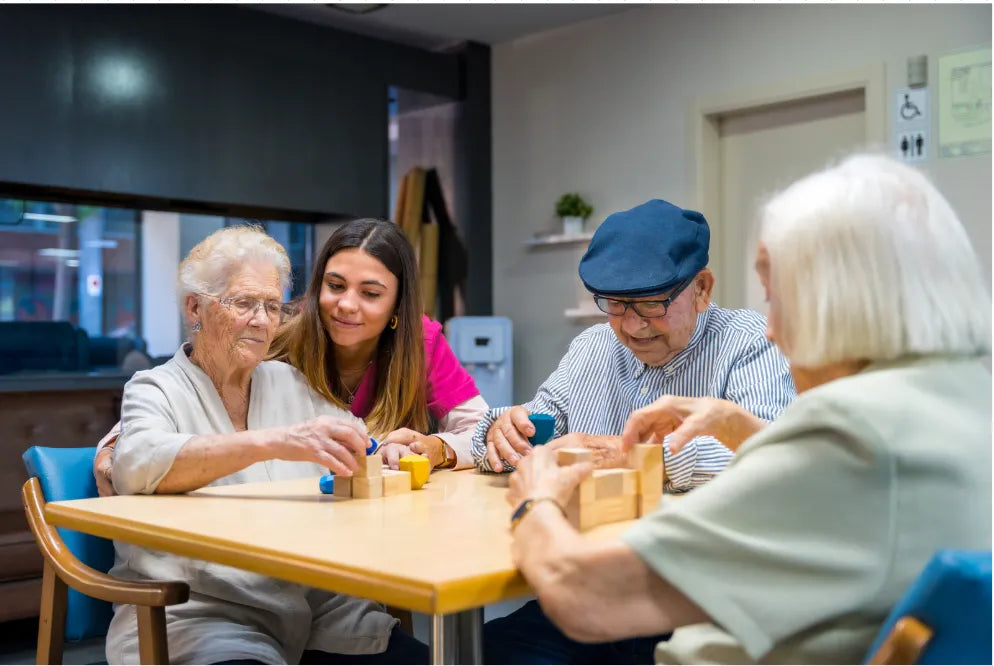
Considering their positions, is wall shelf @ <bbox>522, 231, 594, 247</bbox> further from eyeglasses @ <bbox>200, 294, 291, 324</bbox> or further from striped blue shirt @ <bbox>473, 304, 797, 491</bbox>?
eyeglasses @ <bbox>200, 294, 291, 324</bbox>

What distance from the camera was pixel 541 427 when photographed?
6.63ft

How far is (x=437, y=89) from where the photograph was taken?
6.13 meters

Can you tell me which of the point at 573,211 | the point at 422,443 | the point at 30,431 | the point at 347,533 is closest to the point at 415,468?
the point at 422,443

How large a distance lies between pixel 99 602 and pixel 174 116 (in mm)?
3489

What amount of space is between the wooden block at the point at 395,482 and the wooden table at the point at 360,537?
0.03 metres

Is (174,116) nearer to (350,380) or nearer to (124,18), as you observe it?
(124,18)

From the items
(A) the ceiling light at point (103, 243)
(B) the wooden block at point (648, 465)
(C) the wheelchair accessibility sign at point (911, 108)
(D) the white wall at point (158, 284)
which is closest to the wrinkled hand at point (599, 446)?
(B) the wooden block at point (648, 465)

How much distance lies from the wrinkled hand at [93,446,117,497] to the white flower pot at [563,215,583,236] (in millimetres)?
3938

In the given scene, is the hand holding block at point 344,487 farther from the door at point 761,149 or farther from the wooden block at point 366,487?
the door at point 761,149

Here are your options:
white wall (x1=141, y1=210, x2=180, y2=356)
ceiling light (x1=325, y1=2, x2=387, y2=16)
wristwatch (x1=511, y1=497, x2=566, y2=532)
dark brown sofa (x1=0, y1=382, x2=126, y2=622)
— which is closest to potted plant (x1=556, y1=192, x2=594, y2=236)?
ceiling light (x1=325, y1=2, x2=387, y2=16)

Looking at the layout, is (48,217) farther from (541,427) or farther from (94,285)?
(541,427)

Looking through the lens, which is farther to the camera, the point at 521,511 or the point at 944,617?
the point at 521,511

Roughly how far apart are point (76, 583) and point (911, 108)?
406 cm

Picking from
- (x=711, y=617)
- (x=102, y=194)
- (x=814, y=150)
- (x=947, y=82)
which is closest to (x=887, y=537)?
(x=711, y=617)
